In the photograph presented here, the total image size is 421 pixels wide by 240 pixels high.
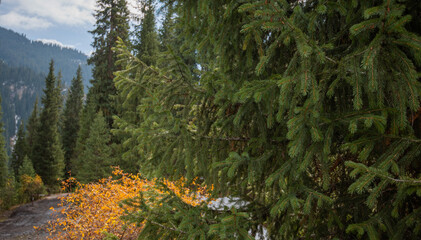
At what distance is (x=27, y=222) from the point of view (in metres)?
12.2

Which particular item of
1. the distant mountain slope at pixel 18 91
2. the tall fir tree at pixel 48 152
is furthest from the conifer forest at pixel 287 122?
the distant mountain slope at pixel 18 91

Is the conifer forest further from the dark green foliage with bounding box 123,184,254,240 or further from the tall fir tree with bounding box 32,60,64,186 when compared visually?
the tall fir tree with bounding box 32,60,64,186

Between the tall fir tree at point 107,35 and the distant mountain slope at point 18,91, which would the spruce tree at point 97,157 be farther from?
the distant mountain slope at point 18,91

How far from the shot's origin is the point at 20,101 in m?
151

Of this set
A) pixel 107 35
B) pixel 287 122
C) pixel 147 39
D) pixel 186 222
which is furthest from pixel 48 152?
pixel 287 122

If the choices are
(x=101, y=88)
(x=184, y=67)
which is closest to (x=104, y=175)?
(x=101, y=88)

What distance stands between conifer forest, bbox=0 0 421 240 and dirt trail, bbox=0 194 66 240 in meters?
8.14

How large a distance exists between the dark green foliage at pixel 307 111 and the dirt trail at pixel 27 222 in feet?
27.5

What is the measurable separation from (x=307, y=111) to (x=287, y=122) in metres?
0.14

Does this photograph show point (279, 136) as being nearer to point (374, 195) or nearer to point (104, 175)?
point (374, 195)

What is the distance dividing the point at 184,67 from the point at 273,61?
0.87m

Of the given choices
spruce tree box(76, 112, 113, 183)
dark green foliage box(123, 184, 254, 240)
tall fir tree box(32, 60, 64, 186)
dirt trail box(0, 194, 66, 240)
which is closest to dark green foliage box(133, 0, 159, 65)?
spruce tree box(76, 112, 113, 183)

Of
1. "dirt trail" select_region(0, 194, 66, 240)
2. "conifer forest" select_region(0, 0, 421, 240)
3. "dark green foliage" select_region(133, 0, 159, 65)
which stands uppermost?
"dark green foliage" select_region(133, 0, 159, 65)

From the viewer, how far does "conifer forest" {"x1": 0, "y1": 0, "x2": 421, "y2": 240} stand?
150 centimetres
